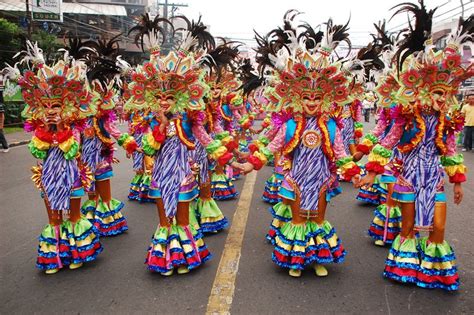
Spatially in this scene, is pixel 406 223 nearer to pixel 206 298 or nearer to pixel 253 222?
pixel 206 298

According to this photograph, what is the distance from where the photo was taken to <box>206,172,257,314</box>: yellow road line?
11.9 feet

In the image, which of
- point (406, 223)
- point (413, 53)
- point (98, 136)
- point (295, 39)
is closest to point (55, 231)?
point (98, 136)

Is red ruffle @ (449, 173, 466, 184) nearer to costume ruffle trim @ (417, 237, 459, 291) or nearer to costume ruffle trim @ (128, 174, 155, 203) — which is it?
costume ruffle trim @ (417, 237, 459, 291)

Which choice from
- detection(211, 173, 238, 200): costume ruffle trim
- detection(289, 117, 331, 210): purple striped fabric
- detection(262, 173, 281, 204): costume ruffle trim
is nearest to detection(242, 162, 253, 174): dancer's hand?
detection(289, 117, 331, 210): purple striped fabric

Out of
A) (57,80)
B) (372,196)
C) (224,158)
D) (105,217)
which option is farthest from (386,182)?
(57,80)

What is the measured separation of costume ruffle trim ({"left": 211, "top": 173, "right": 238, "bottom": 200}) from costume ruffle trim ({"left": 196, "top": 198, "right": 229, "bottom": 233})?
1472mm

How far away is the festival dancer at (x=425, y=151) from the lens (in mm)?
3840

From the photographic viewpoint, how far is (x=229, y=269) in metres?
4.38

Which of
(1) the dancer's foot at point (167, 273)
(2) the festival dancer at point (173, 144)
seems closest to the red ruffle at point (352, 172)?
(2) the festival dancer at point (173, 144)

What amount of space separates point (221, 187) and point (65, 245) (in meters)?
3.32

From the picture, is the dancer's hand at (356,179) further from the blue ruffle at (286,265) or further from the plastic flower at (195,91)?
the plastic flower at (195,91)

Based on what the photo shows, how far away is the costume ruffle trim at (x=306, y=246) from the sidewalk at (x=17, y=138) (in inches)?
506

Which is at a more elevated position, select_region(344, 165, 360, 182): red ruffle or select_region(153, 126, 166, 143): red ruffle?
select_region(153, 126, 166, 143): red ruffle

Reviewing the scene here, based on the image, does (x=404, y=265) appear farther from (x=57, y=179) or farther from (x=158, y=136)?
(x=57, y=179)
